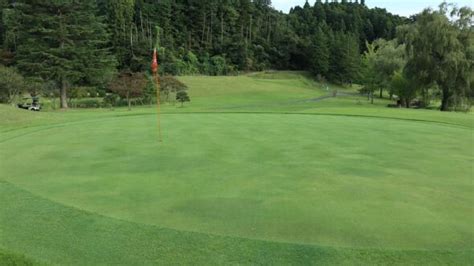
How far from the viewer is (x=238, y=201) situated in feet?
18.1

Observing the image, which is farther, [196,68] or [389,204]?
[196,68]

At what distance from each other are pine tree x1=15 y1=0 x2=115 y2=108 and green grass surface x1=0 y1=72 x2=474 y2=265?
80.7ft

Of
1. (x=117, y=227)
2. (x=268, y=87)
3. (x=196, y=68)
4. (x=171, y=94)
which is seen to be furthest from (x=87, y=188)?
(x=196, y=68)

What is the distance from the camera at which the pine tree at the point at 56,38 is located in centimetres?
3291

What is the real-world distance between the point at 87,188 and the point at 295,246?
3.50m

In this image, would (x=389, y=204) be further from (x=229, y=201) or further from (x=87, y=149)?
(x=87, y=149)

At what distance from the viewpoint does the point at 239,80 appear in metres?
66.6

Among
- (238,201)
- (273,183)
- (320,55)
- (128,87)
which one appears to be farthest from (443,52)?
(320,55)

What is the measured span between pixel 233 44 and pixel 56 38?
177ft

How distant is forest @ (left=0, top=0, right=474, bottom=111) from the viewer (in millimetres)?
33812

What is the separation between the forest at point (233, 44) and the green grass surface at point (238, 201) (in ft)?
85.9

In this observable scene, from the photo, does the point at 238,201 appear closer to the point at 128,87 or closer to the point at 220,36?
the point at 128,87

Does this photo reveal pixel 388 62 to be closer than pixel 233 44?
Yes

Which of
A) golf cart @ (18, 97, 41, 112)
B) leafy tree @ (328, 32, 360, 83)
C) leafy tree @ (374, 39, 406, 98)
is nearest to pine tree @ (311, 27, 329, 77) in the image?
leafy tree @ (328, 32, 360, 83)
